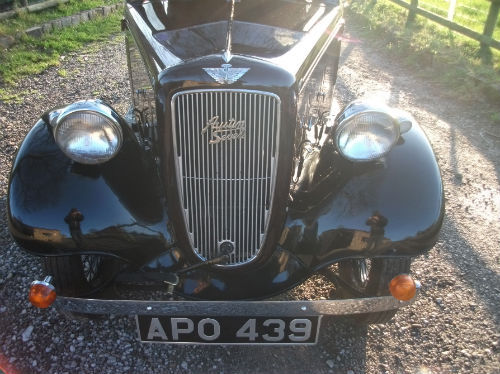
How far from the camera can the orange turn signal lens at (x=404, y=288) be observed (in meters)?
2.06

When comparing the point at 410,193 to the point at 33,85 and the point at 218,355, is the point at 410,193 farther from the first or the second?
the point at 33,85

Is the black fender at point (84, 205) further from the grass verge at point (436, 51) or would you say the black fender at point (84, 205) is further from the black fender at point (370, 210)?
the grass verge at point (436, 51)

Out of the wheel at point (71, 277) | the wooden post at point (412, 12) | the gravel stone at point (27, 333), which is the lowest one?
the gravel stone at point (27, 333)

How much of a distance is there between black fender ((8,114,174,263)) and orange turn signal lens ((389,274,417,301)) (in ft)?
3.59

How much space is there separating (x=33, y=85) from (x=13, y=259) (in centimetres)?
350

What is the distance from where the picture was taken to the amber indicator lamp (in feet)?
6.49

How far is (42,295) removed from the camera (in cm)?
198

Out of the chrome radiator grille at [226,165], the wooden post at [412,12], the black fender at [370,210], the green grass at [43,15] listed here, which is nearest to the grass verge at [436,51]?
the wooden post at [412,12]

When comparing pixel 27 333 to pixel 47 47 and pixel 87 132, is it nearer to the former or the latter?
pixel 87 132

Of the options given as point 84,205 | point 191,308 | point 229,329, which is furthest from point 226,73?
point 229,329

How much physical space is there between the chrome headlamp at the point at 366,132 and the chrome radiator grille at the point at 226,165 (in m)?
0.39

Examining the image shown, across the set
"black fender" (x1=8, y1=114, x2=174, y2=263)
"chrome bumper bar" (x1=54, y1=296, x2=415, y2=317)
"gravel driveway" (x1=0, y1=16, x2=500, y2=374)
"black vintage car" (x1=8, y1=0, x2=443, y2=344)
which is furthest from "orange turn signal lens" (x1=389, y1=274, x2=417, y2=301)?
"black fender" (x1=8, y1=114, x2=174, y2=263)

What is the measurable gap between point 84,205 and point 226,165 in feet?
2.27

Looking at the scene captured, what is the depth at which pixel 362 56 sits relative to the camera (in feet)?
24.4
